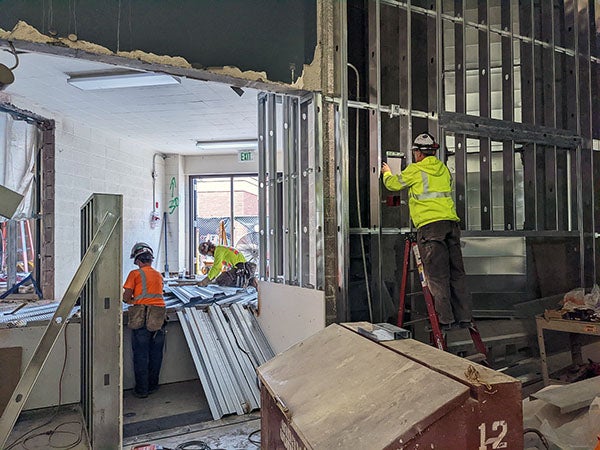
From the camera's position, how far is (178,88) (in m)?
5.77

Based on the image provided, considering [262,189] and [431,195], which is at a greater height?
[262,189]

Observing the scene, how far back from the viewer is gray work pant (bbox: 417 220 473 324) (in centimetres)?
337

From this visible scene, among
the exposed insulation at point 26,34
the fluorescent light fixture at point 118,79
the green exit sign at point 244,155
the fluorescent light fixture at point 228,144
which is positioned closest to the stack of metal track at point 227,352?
the fluorescent light fixture at point 118,79

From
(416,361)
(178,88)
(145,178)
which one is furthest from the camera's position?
(145,178)

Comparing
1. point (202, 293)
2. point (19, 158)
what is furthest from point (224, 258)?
point (19, 158)

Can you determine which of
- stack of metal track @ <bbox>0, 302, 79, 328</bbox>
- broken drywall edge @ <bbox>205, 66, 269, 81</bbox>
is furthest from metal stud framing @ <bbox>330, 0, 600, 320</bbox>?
stack of metal track @ <bbox>0, 302, 79, 328</bbox>

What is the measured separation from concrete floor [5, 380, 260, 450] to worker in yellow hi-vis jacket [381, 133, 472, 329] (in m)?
1.68

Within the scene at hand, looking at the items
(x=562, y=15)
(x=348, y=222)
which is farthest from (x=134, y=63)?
(x=562, y=15)

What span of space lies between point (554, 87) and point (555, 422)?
3.51 metres

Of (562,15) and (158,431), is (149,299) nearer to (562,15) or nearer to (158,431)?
(158,431)

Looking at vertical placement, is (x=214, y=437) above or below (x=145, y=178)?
below

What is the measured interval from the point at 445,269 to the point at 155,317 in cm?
265

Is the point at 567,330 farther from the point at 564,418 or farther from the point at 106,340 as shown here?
the point at 106,340

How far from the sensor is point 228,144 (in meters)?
9.01
